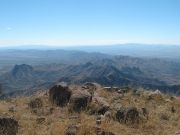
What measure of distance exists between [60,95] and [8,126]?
5.12 metres

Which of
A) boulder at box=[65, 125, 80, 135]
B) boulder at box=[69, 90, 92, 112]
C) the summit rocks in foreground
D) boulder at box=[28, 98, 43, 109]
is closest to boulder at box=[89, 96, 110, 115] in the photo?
the summit rocks in foreground

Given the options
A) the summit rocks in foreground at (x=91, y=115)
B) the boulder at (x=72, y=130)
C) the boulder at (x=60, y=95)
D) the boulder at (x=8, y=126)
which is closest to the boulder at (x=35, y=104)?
the summit rocks in foreground at (x=91, y=115)

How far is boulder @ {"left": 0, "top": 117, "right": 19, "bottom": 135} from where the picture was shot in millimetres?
8617

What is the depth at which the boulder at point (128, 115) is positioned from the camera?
10547 mm

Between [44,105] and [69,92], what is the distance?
1282 millimetres

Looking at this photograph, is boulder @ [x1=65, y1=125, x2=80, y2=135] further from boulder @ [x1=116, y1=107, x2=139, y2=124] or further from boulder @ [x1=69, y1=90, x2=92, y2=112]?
boulder @ [x1=69, y1=90, x2=92, y2=112]

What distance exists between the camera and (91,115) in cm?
1144

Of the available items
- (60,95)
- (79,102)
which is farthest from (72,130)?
(60,95)

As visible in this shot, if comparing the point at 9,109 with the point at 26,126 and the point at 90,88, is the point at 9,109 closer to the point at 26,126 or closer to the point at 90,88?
the point at 26,126

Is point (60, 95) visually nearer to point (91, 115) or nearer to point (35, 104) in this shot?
point (35, 104)

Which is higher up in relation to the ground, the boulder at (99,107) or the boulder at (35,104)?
the boulder at (99,107)

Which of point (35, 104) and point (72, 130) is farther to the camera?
point (35, 104)

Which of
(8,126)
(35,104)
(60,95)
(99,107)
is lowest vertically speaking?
(35,104)

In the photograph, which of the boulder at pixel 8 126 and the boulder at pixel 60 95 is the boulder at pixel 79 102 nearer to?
the boulder at pixel 60 95
